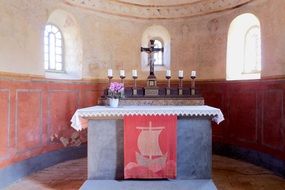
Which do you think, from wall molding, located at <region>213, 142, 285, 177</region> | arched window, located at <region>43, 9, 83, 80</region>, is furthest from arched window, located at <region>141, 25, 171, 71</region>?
wall molding, located at <region>213, 142, 285, 177</region>


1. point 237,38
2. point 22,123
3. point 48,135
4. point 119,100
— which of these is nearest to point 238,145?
point 237,38

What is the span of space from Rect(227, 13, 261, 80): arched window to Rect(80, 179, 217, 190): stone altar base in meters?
3.71

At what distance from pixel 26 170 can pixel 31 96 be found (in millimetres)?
1560

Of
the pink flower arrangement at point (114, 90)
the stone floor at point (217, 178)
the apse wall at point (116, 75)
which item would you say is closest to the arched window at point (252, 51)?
the apse wall at point (116, 75)

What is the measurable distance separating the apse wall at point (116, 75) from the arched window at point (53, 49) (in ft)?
1.24

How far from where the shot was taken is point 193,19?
323 inches

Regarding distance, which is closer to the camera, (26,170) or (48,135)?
(26,170)

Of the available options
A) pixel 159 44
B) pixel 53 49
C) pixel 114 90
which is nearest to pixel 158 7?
pixel 159 44

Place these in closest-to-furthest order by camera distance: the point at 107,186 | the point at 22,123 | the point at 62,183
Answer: the point at 107,186 → the point at 62,183 → the point at 22,123

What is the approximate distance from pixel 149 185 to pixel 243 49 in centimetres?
480

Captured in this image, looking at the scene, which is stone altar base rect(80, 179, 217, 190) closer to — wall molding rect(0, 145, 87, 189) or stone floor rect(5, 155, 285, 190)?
stone floor rect(5, 155, 285, 190)

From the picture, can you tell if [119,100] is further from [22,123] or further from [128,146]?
[22,123]

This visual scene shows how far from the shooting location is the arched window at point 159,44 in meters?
8.41

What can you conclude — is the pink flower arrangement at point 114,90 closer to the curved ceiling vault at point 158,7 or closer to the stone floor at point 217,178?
the stone floor at point 217,178
